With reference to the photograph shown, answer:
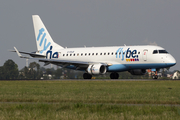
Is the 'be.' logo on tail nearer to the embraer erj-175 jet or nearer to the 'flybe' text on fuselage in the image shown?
the embraer erj-175 jet

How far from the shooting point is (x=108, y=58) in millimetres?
50281

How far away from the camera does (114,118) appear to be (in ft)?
43.6

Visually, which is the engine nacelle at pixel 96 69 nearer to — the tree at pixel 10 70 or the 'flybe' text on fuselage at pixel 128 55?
the 'flybe' text on fuselage at pixel 128 55

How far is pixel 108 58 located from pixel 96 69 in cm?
274

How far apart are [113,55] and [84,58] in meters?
6.04

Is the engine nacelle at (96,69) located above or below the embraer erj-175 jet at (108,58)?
below

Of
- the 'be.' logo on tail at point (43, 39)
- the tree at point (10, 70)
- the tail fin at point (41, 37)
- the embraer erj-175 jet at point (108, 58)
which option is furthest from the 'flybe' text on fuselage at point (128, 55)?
the tree at point (10, 70)

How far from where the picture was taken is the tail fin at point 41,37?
197ft

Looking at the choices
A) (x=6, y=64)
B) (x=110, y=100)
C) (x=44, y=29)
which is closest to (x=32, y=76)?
(x=6, y=64)

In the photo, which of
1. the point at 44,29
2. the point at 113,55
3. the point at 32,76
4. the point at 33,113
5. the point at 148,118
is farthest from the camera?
the point at 32,76

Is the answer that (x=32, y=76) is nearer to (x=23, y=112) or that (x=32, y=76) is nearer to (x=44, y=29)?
(x=44, y=29)

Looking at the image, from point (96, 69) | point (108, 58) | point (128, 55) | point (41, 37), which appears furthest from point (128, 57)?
point (41, 37)

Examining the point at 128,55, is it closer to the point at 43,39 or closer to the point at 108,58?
the point at 108,58

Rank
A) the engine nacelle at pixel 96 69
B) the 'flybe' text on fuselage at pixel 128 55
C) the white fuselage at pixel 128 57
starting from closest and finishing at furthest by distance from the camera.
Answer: the white fuselage at pixel 128 57 < the 'flybe' text on fuselage at pixel 128 55 < the engine nacelle at pixel 96 69
